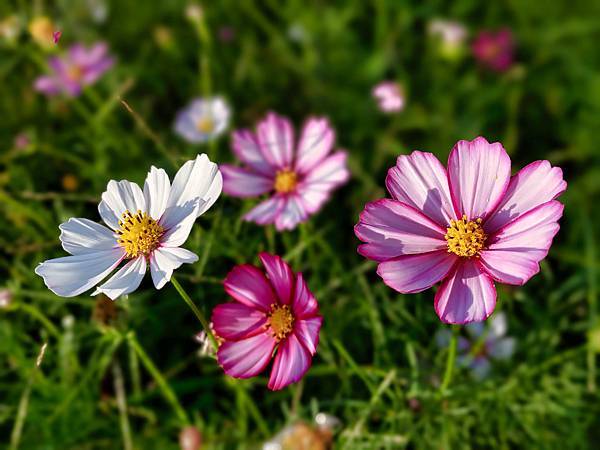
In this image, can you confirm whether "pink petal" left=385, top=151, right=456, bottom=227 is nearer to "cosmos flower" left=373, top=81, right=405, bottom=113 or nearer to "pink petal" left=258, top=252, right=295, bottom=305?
"pink petal" left=258, top=252, right=295, bottom=305

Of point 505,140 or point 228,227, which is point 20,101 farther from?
point 505,140

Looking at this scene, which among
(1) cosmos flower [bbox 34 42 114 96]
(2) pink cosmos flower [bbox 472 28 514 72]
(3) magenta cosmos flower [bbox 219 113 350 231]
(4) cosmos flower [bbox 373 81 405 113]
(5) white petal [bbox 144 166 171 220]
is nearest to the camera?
(5) white petal [bbox 144 166 171 220]

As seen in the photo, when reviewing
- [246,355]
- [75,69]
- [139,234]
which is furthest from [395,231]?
[75,69]

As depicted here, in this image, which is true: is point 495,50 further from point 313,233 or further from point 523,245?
point 523,245

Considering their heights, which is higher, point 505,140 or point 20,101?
point 20,101

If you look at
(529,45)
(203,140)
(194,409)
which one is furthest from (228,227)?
(529,45)

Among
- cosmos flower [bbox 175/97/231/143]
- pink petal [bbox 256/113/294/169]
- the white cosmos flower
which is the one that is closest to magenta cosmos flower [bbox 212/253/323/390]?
the white cosmos flower

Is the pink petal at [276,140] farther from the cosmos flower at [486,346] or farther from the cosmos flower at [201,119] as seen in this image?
the cosmos flower at [486,346]
